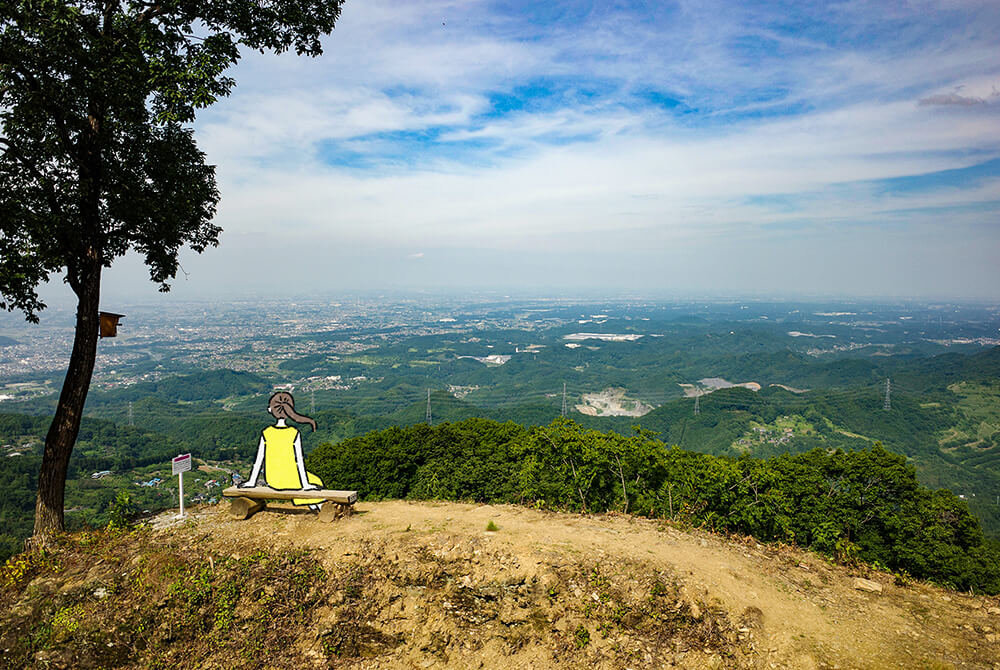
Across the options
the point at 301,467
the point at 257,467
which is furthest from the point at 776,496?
the point at 257,467

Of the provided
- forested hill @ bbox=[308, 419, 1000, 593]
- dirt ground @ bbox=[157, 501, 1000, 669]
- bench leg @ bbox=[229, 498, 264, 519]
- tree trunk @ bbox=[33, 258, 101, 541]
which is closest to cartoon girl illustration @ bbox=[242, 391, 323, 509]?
bench leg @ bbox=[229, 498, 264, 519]

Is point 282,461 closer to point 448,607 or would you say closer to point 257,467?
point 257,467

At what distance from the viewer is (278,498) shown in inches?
415

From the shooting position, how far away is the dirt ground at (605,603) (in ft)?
25.4

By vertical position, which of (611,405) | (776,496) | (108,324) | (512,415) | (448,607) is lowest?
(611,405)

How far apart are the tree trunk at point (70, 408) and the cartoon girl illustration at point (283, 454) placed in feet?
11.2

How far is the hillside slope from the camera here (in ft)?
25.2

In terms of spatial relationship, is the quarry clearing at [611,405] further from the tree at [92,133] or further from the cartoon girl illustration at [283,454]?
the tree at [92,133]

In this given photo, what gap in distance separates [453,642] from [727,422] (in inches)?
5001

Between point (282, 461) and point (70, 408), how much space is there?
4094mm

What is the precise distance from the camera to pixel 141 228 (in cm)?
1005

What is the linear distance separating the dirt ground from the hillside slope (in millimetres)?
28

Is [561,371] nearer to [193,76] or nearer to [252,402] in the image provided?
[252,402]

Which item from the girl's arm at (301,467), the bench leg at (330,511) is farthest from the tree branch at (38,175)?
the bench leg at (330,511)
